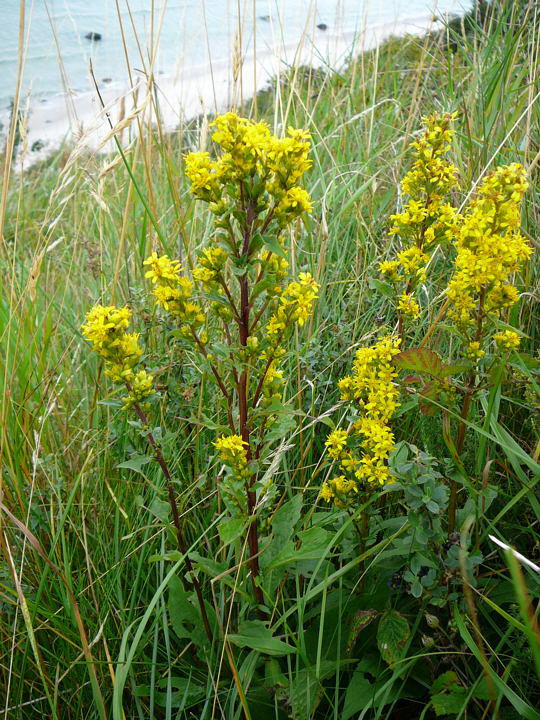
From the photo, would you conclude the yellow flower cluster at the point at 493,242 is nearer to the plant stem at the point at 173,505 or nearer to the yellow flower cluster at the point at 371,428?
the yellow flower cluster at the point at 371,428

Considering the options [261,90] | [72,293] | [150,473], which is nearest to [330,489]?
[150,473]

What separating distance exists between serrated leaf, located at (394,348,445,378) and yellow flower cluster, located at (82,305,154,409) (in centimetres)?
60

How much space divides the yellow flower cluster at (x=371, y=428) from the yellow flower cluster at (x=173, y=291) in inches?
15.8

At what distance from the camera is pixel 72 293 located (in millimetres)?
3211

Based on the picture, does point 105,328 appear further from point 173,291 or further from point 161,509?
point 161,509

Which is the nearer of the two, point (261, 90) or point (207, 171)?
point (207, 171)

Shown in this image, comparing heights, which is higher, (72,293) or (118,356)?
(118,356)

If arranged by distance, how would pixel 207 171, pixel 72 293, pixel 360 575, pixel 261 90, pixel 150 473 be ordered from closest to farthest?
1. pixel 207 171
2. pixel 360 575
3. pixel 150 473
4. pixel 72 293
5. pixel 261 90

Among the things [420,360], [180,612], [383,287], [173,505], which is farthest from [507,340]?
[180,612]

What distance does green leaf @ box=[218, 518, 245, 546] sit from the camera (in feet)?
4.02

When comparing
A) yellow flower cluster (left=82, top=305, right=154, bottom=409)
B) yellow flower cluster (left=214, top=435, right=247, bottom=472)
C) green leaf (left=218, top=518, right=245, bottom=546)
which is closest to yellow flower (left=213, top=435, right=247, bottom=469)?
yellow flower cluster (left=214, top=435, right=247, bottom=472)

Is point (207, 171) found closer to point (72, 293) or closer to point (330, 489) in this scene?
point (330, 489)

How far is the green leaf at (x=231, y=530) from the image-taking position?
1.23 meters

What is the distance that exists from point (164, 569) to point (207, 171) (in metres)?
1.08
